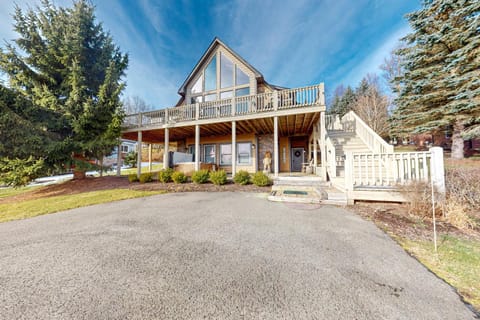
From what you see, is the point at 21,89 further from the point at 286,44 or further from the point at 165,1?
the point at 286,44

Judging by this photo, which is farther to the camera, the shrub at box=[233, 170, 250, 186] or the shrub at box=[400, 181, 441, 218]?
the shrub at box=[233, 170, 250, 186]

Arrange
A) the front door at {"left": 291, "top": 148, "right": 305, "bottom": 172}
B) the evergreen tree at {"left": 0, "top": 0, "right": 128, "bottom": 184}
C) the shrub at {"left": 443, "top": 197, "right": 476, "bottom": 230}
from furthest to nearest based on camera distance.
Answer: the front door at {"left": 291, "top": 148, "right": 305, "bottom": 172}, the evergreen tree at {"left": 0, "top": 0, "right": 128, "bottom": 184}, the shrub at {"left": 443, "top": 197, "right": 476, "bottom": 230}

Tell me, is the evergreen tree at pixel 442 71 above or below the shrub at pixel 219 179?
above

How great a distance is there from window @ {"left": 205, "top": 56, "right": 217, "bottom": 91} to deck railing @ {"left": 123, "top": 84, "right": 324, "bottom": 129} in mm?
3177

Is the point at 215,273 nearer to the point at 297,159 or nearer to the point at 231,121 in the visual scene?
the point at 231,121

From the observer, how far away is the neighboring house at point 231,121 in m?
8.79

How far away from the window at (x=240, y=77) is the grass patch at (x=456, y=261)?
11.0m

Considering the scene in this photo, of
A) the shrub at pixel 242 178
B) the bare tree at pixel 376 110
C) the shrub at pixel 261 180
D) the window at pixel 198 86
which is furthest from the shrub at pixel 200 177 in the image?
the bare tree at pixel 376 110

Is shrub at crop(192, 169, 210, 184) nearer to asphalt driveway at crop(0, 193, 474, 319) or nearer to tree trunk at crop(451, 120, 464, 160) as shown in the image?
asphalt driveway at crop(0, 193, 474, 319)

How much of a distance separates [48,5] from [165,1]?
247 inches

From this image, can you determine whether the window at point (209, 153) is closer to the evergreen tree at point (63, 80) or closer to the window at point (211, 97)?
the window at point (211, 97)

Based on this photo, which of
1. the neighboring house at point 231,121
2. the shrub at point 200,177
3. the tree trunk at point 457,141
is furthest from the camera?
the tree trunk at point 457,141

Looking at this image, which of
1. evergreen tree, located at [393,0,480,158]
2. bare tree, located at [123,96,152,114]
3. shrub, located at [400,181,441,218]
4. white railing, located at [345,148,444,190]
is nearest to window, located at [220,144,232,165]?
white railing, located at [345,148,444,190]

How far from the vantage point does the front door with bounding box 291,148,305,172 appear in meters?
11.9
